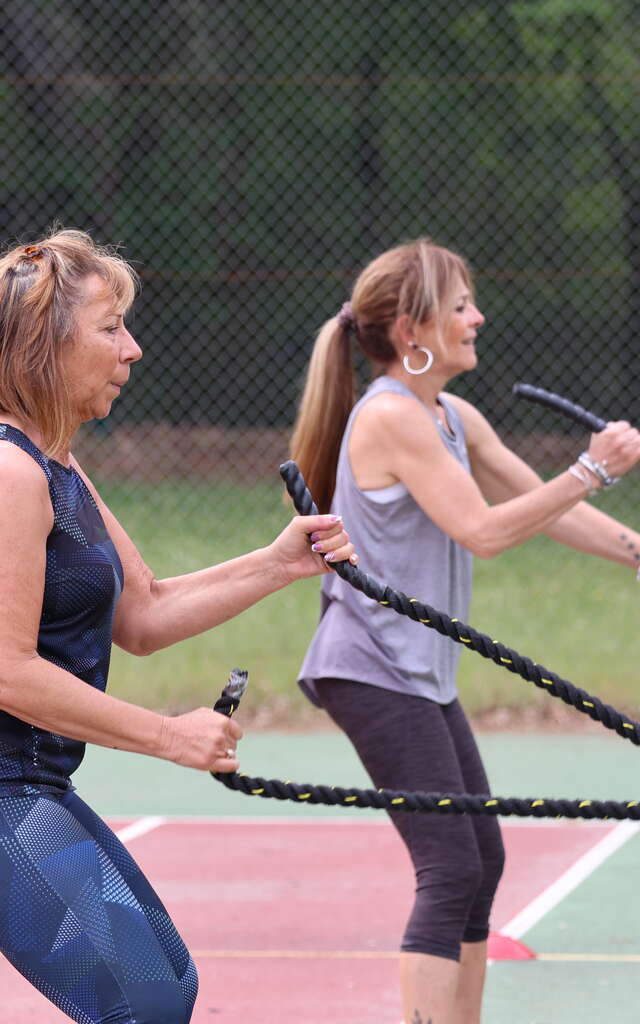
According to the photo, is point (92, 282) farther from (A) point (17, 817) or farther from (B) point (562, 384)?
(B) point (562, 384)

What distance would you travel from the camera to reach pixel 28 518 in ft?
7.64

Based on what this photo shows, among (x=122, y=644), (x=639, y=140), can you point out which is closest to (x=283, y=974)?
(x=122, y=644)

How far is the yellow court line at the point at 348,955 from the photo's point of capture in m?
4.43

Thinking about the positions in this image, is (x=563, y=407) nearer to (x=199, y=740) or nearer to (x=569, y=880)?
(x=199, y=740)

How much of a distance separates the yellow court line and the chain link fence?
4.26 metres

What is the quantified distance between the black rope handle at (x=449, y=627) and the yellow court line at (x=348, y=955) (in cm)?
185

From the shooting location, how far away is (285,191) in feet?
31.2

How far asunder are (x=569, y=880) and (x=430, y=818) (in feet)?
7.02

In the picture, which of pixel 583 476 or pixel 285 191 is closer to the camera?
pixel 583 476

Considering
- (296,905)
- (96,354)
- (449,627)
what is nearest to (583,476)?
(449,627)

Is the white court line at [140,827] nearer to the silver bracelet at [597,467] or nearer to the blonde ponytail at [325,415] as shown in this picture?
the blonde ponytail at [325,415]

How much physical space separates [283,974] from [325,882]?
0.88m

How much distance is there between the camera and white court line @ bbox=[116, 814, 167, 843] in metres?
5.77

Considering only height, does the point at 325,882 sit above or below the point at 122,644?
below
